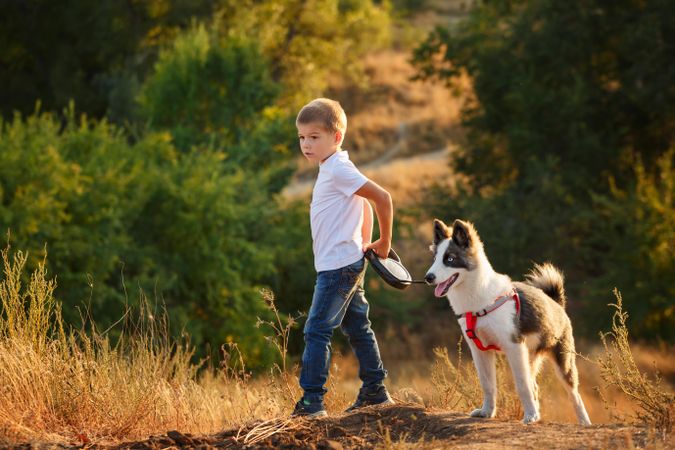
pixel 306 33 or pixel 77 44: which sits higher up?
pixel 306 33

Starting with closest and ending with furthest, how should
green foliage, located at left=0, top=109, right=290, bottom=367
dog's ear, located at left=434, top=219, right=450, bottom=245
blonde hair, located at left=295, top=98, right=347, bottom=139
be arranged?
blonde hair, located at left=295, top=98, right=347, bottom=139, dog's ear, located at left=434, top=219, right=450, bottom=245, green foliage, located at left=0, top=109, right=290, bottom=367

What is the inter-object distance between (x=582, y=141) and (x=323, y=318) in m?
21.8

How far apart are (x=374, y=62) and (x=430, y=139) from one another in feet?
29.6

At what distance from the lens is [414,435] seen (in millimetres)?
5879

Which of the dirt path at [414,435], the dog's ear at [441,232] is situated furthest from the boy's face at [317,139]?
the dirt path at [414,435]

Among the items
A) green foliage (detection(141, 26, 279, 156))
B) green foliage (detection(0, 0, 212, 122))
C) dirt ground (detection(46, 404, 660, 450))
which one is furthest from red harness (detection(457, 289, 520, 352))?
green foliage (detection(0, 0, 212, 122))

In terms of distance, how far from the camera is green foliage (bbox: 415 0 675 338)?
991 inches

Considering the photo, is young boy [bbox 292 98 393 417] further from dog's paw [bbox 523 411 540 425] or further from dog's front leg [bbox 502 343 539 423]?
dog's paw [bbox 523 411 540 425]

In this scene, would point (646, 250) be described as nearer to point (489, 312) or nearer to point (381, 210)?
point (489, 312)

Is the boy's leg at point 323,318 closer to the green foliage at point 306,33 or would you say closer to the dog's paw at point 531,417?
the dog's paw at point 531,417

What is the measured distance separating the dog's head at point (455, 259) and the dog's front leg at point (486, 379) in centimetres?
48

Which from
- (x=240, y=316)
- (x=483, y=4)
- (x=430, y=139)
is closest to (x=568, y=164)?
(x=483, y=4)

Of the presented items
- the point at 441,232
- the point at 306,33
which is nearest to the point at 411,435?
the point at 441,232

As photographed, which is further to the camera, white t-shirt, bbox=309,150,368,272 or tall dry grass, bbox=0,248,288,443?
white t-shirt, bbox=309,150,368,272
